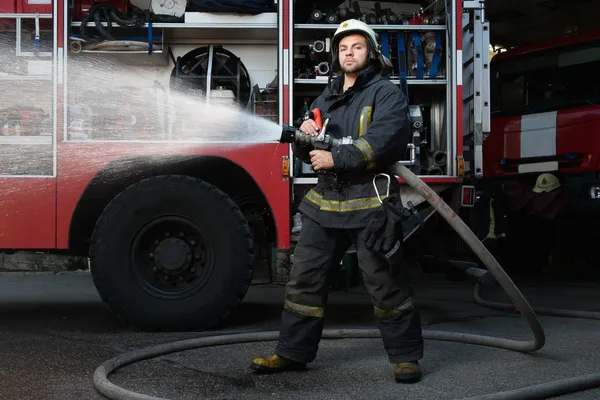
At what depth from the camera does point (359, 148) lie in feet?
Answer: 12.2

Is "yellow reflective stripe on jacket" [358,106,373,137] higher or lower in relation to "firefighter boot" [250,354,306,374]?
higher

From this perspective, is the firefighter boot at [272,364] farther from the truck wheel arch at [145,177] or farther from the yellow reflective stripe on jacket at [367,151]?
the truck wheel arch at [145,177]

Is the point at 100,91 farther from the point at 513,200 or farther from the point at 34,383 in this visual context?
the point at 513,200

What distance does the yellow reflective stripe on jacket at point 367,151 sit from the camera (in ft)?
12.1

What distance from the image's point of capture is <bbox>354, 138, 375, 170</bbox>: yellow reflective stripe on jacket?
3694 millimetres

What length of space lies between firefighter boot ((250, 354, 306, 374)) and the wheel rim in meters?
1.20

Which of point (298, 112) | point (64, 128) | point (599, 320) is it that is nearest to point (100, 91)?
point (64, 128)

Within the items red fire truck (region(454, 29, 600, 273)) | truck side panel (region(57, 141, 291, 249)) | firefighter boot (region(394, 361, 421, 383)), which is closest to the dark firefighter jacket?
firefighter boot (region(394, 361, 421, 383))

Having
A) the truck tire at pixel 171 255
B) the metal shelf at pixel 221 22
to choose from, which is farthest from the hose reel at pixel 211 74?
the truck tire at pixel 171 255

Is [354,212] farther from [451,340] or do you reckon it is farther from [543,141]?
[543,141]

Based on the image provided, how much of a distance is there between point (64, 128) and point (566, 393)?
3.30 m

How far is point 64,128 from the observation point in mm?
5008

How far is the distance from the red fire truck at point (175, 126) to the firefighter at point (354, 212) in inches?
44.0

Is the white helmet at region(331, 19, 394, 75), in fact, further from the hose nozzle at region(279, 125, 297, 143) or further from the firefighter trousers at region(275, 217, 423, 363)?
the firefighter trousers at region(275, 217, 423, 363)
